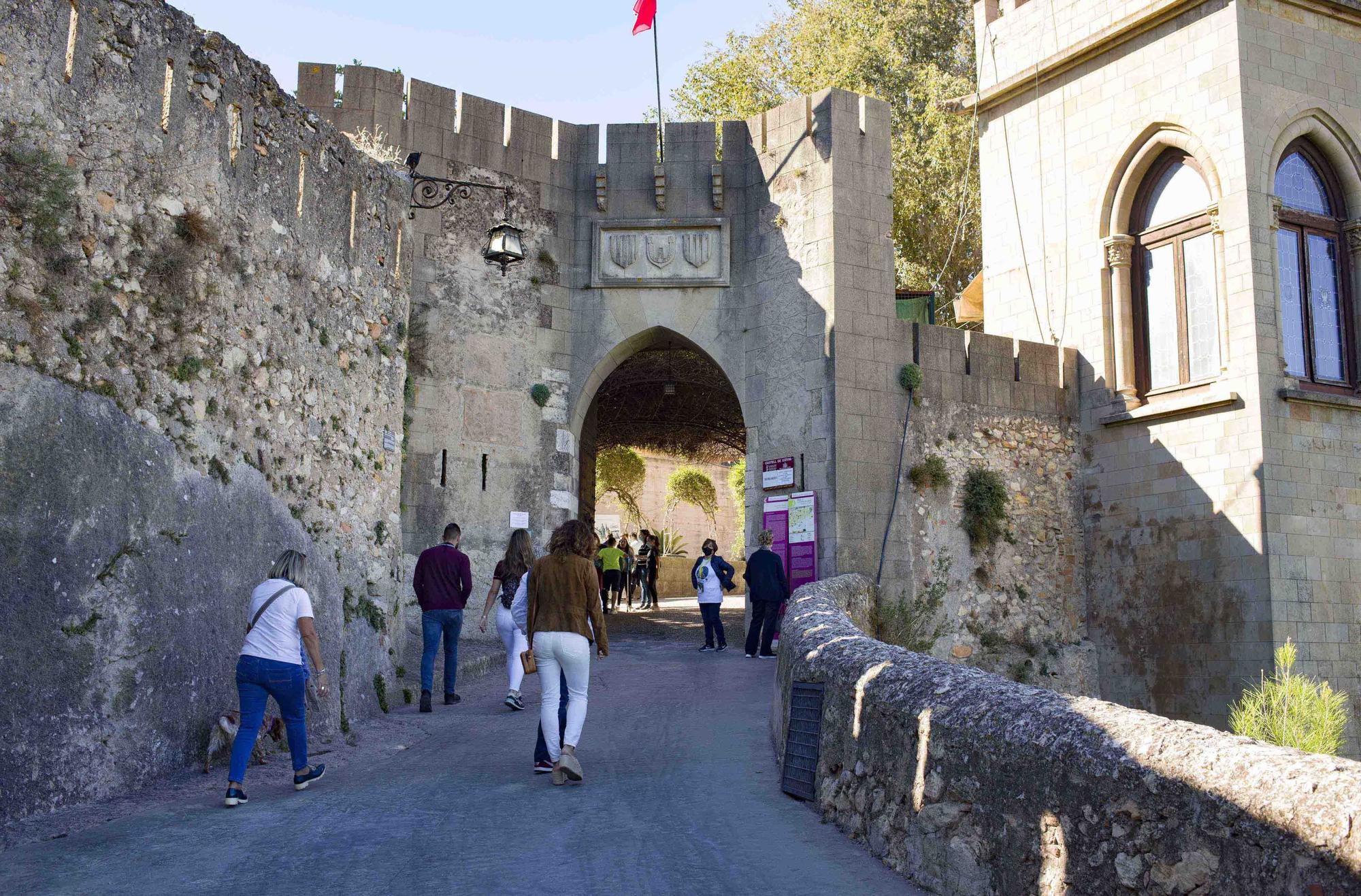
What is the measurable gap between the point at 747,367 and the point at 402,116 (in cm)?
551

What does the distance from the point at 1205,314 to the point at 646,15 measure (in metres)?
8.71

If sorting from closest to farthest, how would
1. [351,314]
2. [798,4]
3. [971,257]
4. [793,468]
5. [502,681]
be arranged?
[351,314]
[502,681]
[793,468]
[971,257]
[798,4]

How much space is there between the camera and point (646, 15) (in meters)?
17.0

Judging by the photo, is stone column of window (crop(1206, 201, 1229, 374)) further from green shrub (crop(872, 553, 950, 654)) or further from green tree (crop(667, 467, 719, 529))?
green tree (crop(667, 467, 719, 529))

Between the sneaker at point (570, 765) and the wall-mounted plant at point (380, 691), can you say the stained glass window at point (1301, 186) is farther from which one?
the sneaker at point (570, 765)

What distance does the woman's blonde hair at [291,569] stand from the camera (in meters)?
6.80

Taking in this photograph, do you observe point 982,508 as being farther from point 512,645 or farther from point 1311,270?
point 512,645

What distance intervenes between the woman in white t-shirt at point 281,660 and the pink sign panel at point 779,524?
875 cm

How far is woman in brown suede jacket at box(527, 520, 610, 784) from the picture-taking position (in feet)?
23.5

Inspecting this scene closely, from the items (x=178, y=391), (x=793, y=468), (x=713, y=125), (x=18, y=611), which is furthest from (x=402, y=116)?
(x=18, y=611)

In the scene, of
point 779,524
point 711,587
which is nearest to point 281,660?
point 711,587

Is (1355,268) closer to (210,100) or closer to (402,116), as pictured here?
(402,116)

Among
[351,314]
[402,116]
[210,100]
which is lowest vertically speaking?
[351,314]

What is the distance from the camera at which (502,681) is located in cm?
1237
